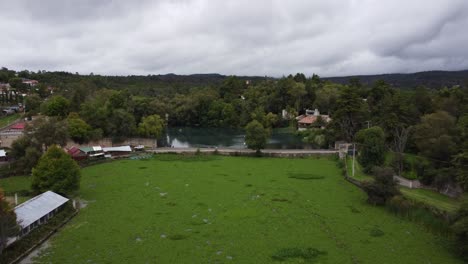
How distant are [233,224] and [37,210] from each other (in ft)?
37.7

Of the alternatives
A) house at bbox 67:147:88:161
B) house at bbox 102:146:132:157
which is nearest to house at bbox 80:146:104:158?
house at bbox 102:146:132:157

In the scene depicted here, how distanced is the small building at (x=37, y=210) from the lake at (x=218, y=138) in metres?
35.2

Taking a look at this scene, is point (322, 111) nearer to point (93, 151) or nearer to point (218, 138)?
point (218, 138)

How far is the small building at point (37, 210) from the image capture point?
66.2 ft

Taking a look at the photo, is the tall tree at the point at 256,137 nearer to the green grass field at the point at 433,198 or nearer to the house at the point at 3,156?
the green grass field at the point at 433,198

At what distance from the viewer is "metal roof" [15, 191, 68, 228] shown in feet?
67.1

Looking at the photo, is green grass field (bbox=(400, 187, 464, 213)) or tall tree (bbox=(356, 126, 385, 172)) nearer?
green grass field (bbox=(400, 187, 464, 213))

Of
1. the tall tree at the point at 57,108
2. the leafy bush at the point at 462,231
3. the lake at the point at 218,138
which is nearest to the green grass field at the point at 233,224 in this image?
the leafy bush at the point at 462,231

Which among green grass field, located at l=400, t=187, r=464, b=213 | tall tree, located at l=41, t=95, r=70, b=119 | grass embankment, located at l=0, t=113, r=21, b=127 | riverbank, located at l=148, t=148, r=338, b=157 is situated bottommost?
green grass field, located at l=400, t=187, r=464, b=213

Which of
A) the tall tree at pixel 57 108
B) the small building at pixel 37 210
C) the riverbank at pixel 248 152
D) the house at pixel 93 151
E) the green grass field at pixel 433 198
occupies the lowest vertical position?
the green grass field at pixel 433 198

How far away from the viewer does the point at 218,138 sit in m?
71.1

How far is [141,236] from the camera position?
20.7 metres

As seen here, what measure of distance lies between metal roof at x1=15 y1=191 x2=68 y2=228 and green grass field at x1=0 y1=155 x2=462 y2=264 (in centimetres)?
156

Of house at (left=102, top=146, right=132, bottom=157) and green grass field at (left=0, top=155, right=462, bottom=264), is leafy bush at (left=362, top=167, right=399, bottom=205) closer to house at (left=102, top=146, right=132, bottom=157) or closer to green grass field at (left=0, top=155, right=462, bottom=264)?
green grass field at (left=0, top=155, right=462, bottom=264)
